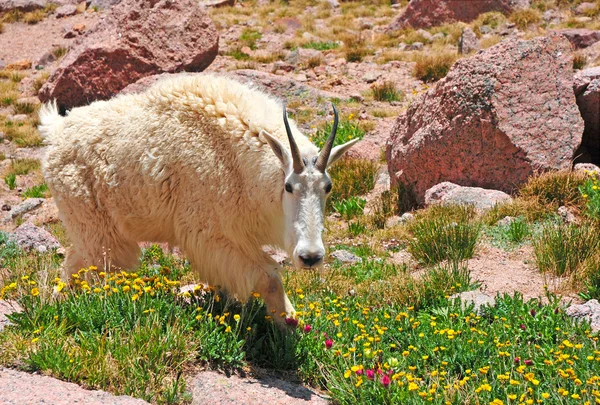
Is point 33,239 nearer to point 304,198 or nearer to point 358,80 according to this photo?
point 304,198

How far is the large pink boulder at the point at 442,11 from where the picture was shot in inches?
854

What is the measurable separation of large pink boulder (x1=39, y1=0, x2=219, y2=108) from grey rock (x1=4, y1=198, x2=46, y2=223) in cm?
454

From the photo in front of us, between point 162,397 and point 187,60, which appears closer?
point 162,397

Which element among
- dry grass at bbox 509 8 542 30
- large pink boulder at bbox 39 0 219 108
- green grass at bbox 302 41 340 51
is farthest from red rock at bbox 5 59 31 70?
dry grass at bbox 509 8 542 30

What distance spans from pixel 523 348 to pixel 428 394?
4.05ft

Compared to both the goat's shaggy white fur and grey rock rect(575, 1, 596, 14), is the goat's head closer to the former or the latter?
Answer: the goat's shaggy white fur

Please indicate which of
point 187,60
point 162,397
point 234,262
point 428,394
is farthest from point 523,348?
point 187,60

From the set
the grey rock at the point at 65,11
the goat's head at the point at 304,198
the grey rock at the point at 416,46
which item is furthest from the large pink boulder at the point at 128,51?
the goat's head at the point at 304,198

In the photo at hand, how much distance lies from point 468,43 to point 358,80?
3.18 m

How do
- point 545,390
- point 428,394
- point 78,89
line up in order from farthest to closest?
point 78,89, point 545,390, point 428,394

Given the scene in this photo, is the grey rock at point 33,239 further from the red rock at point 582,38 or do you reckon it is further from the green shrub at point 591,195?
the red rock at point 582,38

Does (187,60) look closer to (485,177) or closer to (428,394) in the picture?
(485,177)

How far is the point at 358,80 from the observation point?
16891mm

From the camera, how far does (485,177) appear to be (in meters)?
9.69
